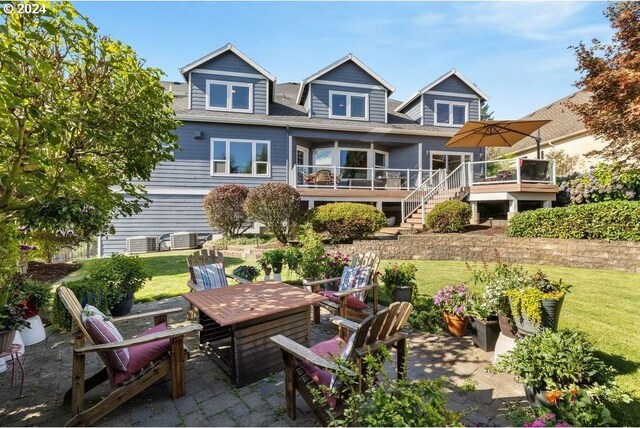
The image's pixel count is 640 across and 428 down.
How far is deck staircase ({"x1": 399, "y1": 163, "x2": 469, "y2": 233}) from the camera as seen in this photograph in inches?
520

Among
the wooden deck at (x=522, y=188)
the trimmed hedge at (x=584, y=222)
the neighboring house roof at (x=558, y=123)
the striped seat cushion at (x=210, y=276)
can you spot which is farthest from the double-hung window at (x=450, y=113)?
the striped seat cushion at (x=210, y=276)

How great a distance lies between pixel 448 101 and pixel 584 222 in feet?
35.1

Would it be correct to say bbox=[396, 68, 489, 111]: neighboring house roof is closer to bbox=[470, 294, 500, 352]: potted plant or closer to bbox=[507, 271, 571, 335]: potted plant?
bbox=[470, 294, 500, 352]: potted plant

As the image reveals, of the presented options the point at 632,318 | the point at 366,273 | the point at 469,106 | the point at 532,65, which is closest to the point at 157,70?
the point at 366,273

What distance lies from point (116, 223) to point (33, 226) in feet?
39.3

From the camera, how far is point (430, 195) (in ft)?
45.6

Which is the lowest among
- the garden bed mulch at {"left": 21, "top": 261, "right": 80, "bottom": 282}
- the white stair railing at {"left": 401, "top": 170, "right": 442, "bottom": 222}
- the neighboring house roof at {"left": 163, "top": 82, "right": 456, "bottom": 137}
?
the garden bed mulch at {"left": 21, "top": 261, "right": 80, "bottom": 282}

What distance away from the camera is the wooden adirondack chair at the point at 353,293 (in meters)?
4.45

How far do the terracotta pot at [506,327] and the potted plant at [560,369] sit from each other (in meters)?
0.80

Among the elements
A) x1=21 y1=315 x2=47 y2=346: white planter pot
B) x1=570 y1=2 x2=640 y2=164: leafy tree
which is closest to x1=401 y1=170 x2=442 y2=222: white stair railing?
x1=570 y1=2 x2=640 y2=164: leafy tree

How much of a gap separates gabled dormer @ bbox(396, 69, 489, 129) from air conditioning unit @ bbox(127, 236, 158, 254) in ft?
49.5

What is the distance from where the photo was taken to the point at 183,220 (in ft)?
47.0

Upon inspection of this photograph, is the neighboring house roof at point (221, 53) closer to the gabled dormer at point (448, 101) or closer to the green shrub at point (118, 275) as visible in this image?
the gabled dormer at point (448, 101)

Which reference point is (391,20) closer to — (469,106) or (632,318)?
(632,318)
